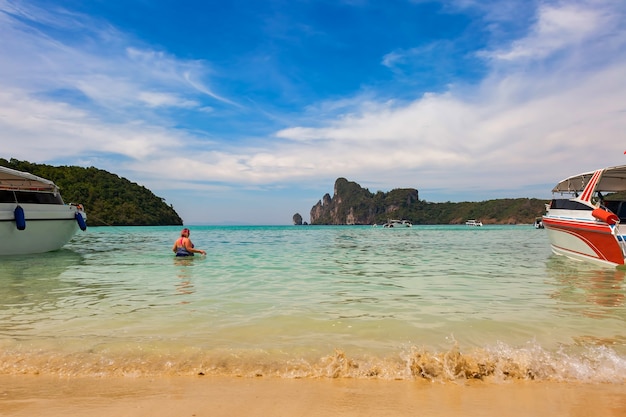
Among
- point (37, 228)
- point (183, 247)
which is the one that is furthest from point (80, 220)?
point (183, 247)

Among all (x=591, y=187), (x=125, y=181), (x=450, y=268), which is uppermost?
(x=125, y=181)

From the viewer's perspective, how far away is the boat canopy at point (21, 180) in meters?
18.1

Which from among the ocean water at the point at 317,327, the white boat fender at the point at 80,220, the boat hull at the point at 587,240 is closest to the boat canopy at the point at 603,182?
the boat hull at the point at 587,240

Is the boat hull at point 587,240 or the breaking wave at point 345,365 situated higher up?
the boat hull at point 587,240

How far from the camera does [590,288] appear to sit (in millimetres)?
9836

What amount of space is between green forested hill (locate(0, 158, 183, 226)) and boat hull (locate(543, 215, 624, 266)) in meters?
66.4

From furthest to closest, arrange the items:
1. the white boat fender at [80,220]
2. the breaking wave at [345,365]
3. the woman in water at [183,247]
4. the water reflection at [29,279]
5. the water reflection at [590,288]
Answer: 1. the white boat fender at [80,220]
2. the woman in water at [183,247]
3. the water reflection at [29,279]
4. the water reflection at [590,288]
5. the breaking wave at [345,365]

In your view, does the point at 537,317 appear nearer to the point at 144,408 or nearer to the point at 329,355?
the point at 329,355

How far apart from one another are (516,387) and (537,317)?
10.8 feet

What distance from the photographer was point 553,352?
4.76 m

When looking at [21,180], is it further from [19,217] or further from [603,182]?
[603,182]

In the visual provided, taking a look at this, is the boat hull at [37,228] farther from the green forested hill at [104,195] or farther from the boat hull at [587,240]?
the green forested hill at [104,195]

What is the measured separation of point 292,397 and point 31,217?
775 inches

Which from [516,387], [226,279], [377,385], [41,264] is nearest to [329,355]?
[377,385]
